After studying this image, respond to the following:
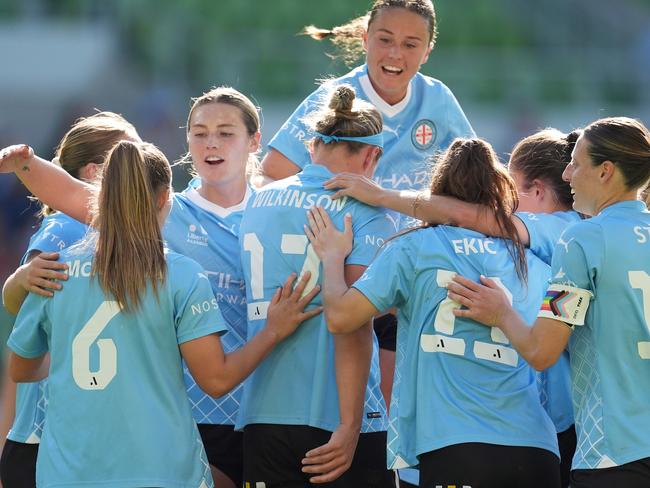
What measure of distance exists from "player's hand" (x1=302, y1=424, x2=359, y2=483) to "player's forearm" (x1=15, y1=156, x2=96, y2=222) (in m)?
1.16

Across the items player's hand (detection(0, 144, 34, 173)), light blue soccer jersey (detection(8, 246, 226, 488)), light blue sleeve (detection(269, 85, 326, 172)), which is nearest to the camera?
light blue soccer jersey (detection(8, 246, 226, 488))

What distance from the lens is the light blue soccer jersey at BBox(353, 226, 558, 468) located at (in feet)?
11.8

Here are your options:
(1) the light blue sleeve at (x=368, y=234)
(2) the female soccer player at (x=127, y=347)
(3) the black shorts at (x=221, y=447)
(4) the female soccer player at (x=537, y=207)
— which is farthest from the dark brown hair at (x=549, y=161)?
(3) the black shorts at (x=221, y=447)

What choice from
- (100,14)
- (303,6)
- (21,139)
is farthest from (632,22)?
(21,139)

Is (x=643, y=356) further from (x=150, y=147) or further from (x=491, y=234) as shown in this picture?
(x=150, y=147)

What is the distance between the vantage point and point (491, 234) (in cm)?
382

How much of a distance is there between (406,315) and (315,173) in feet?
2.07

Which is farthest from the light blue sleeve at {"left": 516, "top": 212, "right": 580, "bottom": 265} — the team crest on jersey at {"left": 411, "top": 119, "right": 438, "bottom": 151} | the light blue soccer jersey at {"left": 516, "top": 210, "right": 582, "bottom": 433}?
the team crest on jersey at {"left": 411, "top": 119, "right": 438, "bottom": 151}

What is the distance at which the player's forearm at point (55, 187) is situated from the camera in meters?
3.91

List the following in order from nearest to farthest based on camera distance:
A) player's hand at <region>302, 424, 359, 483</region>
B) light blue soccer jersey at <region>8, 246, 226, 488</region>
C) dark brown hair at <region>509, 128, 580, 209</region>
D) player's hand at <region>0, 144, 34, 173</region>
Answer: light blue soccer jersey at <region>8, 246, 226, 488</region>
player's hand at <region>302, 424, 359, 483</region>
player's hand at <region>0, 144, 34, 173</region>
dark brown hair at <region>509, 128, 580, 209</region>

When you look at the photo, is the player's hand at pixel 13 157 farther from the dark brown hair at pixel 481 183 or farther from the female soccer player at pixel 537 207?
the dark brown hair at pixel 481 183

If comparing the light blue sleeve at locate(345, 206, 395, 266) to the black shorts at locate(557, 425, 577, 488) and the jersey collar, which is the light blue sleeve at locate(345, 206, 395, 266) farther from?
the black shorts at locate(557, 425, 577, 488)

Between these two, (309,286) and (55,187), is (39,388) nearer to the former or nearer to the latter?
(55,187)

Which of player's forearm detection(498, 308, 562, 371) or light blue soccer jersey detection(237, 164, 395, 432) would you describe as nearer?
player's forearm detection(498, 308, 562, 371)
